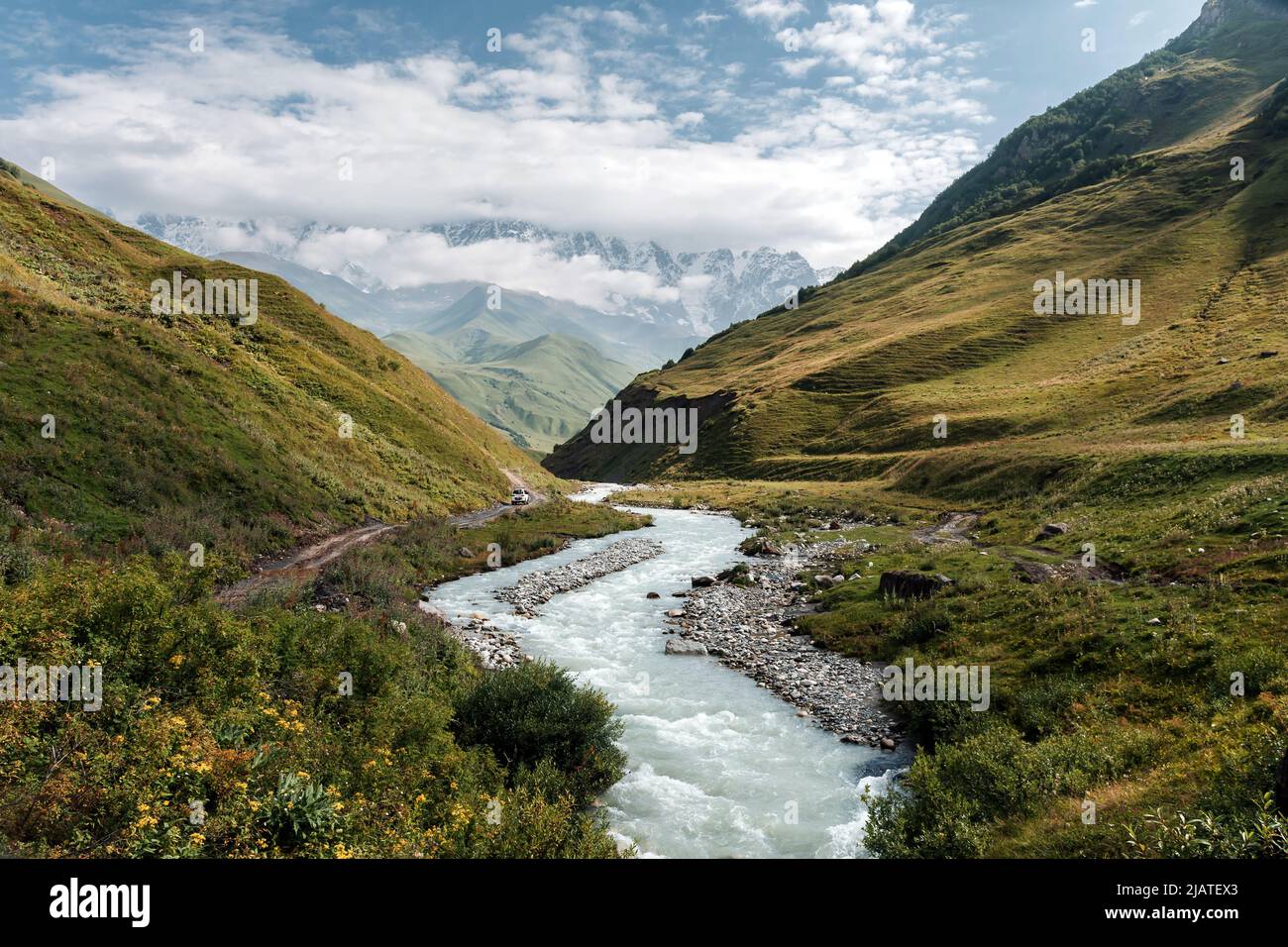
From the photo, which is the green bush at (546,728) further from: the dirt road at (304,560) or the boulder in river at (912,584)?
the boulder in river at (912,584)

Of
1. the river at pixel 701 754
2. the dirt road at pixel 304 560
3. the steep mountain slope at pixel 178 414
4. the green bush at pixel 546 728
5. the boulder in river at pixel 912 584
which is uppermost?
the steep mountain slope at pixel 178 414

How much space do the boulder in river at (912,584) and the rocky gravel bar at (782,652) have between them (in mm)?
4180

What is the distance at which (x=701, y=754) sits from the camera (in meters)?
17.4

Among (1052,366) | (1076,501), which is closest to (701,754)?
(1076,501)

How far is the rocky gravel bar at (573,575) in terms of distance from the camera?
34.4m

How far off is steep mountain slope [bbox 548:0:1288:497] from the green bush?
18.8m

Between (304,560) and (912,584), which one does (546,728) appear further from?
(304,560)

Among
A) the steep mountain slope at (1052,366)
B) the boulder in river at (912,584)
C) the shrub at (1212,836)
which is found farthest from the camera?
the steep mountain slope at (1052,366)

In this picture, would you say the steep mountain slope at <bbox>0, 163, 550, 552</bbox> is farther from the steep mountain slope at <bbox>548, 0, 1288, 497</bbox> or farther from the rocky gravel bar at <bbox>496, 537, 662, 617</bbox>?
the steep mountain slope at <bbox>548, 0, 1288, 497</bbox>

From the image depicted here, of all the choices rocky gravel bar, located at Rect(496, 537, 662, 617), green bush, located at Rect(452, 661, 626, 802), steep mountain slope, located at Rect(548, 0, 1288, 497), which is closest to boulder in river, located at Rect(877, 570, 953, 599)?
green bush, located at Rect(452, 661, 626, 802)

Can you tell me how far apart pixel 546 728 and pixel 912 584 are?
19.8 meters

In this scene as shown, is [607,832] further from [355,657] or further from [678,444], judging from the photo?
[678,444]

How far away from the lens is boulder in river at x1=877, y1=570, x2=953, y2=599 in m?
27.8

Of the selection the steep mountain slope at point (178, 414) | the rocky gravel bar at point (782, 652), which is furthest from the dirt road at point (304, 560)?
the rocky gravel bar at point (782, 652)
